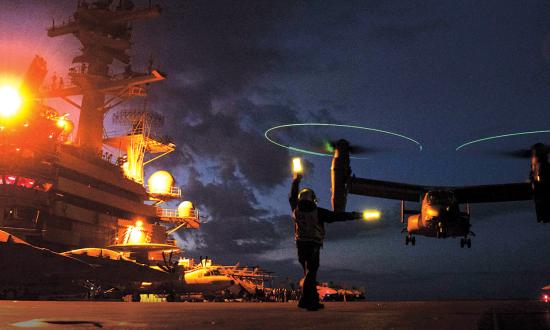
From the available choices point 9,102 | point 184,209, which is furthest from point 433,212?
point 184,209

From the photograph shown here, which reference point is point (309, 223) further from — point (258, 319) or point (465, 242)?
point (465, 242)

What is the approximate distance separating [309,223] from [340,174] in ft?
70.6

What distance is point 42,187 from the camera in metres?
43.1

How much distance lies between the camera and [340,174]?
31469mm

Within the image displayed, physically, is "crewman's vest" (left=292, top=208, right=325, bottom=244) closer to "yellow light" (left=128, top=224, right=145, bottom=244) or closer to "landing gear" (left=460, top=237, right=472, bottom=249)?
"landing gear" (left=460, top=237, right=472, bottom=249)

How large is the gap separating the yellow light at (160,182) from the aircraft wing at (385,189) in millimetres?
33898

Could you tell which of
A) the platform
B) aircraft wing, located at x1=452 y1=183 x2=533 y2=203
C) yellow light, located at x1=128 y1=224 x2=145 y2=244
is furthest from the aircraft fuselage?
yellow light, located at x1=128 y1=224 x2=145 y2=244

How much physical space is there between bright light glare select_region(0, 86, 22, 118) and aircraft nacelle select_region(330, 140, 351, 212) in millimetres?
29833

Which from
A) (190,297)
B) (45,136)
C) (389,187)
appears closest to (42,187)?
(45,136)

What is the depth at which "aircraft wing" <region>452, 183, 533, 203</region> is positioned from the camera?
127 feet

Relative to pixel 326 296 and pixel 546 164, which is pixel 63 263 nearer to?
pixel 546 164

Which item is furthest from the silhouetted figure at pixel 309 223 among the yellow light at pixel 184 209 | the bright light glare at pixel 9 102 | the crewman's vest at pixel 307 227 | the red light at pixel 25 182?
the yellow light at pixel 184 209

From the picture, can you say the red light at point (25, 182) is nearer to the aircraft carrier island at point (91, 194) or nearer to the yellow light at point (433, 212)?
the aircraft carrier island at point (91, 194)

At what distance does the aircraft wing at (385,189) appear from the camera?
39.4m
